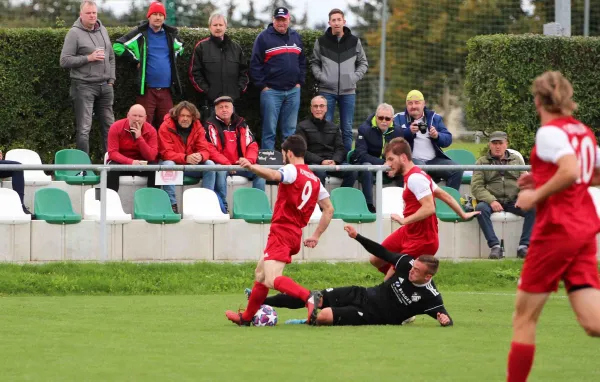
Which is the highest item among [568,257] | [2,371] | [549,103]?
[549,103]

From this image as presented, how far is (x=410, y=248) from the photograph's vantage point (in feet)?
35.5

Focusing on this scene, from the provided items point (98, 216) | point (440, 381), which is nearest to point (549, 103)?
point (440, 381)

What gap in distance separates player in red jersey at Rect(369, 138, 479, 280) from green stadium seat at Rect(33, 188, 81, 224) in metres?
5.25

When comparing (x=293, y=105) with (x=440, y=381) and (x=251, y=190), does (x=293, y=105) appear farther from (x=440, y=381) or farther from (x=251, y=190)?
(x=440, y=381)

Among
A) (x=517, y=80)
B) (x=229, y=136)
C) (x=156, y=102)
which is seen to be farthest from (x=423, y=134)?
(x=156, y=102)

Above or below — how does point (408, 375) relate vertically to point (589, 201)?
below

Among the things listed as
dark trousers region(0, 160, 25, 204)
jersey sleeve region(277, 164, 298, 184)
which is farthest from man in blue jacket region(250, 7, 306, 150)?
jersey sleeve region(277, 164, 298, 184)

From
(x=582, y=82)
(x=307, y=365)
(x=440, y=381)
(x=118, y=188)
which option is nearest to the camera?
(x=440, y=381)

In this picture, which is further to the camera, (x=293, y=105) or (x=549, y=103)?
(x=293, y=105)

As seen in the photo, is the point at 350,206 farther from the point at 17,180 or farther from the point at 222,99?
the point at 17,180

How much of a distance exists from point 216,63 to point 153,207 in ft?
10.1

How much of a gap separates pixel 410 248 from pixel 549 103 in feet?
13.6

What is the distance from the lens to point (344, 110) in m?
18.0

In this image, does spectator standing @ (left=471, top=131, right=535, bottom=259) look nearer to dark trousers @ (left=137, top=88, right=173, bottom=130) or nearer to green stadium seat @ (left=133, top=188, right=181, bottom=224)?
green stadium seat @ (left=133, top=188, right=181, bottom=224)
